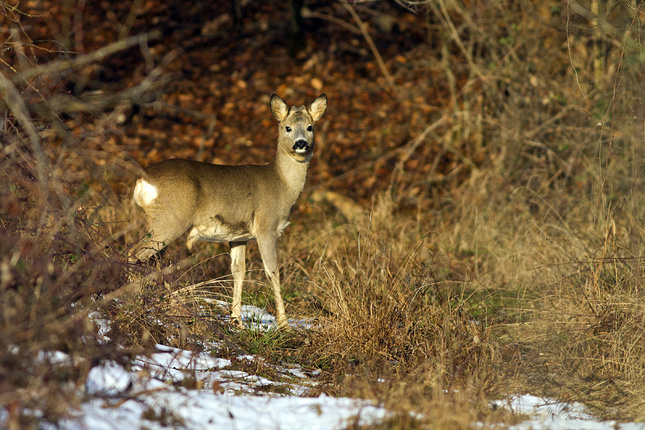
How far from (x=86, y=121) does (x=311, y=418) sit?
9519 mm

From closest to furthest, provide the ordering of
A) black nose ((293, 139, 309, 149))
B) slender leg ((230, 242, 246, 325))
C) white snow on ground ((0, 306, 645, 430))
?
white snow on ground ((0, 306, 645, 430)) < slender leg ((230, 242, 246, 325)) < black nose ((293, 139, 309, 149))

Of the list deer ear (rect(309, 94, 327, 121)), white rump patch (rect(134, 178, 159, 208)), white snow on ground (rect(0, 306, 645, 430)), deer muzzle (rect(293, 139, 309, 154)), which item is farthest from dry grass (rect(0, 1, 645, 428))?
deer ear (rect(309, 94, 327, 121))

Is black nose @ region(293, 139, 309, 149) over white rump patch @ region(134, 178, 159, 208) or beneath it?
over

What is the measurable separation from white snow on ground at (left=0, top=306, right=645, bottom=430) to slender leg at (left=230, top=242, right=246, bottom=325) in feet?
3.36

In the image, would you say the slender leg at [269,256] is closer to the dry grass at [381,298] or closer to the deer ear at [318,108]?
the dry grass at [381,298]

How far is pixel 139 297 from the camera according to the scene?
427cm

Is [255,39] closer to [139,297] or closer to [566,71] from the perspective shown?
[566,71]

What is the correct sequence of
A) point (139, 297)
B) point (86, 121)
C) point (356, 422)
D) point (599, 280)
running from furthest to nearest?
point (86, 121) → point (599, 280) → point (139, 297) → point (356, 422)

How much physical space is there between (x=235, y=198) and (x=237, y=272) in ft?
2.01

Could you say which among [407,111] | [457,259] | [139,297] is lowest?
[457,259]

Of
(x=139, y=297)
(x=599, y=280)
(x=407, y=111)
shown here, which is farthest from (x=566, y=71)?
(x=139, y=297)

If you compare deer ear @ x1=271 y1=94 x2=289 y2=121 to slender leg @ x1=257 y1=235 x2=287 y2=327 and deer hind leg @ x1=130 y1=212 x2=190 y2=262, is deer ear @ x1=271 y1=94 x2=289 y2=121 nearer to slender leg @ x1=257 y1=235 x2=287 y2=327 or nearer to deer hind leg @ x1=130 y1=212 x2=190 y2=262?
slender leg @ x1=257 y1=235 x2=287 y2=327

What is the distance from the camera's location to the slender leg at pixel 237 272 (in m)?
5.27

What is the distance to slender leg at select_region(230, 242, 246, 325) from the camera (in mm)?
5272
